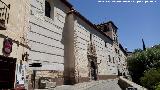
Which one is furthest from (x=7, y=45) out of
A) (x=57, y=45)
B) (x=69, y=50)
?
(x=69, y=50)

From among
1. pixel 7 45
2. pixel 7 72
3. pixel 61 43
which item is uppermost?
pixel 61 43

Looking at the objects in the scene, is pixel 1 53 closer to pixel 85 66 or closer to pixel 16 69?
A: pixel 16 69

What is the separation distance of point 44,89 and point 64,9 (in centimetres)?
789

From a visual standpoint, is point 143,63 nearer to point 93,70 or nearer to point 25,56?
point 93,70

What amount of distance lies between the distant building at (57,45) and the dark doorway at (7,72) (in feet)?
1.07

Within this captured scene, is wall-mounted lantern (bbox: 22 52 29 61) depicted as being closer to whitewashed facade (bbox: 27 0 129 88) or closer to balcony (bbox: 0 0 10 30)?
whitewashed facade (bbox: 27 0 129 88)

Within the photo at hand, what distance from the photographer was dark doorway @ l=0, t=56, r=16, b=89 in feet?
35.6

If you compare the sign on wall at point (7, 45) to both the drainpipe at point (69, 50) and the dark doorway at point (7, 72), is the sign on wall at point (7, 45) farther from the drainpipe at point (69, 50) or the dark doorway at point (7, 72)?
the drainpipe at point (69, 50)

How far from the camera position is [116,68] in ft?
109

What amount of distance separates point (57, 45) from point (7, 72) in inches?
A: 260

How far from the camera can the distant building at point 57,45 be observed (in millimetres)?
13562

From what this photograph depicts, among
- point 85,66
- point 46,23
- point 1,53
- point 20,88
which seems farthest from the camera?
point 85,66

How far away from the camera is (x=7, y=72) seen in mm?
11266

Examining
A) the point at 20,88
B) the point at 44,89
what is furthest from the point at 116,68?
the point at 20,88
